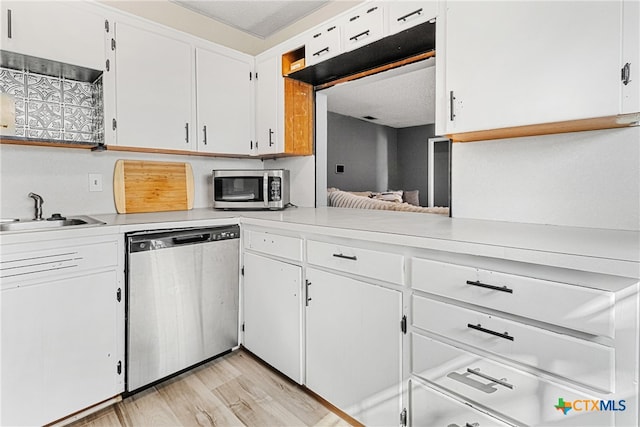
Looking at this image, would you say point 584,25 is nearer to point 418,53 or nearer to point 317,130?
point 418,53

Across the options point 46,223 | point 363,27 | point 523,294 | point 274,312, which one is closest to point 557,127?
point 523,294

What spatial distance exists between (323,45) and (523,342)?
1906 mm

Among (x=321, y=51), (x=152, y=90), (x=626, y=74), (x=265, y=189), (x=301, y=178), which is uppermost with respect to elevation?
(x=321, y=51)

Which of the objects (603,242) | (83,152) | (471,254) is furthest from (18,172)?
(603,242)

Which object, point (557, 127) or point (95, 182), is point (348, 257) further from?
point (95, 182)

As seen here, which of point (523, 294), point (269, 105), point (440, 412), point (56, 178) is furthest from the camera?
point (269, 105)

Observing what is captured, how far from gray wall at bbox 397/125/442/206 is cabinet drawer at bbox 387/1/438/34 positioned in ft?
1.95

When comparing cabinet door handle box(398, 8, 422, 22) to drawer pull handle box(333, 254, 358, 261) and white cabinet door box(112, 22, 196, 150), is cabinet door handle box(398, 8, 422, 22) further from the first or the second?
white cabinet door box(112, 22, 196, 150)

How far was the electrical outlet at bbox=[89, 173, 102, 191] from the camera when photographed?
83.4 inches

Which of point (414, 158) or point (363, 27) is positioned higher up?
point (363, 27)

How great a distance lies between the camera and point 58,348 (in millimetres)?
1476

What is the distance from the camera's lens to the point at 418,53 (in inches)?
77.5

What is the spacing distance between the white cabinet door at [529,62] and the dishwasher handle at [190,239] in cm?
142

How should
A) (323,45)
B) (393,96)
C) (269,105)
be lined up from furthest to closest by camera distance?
(269,105)
(393,96)
(323,45)
